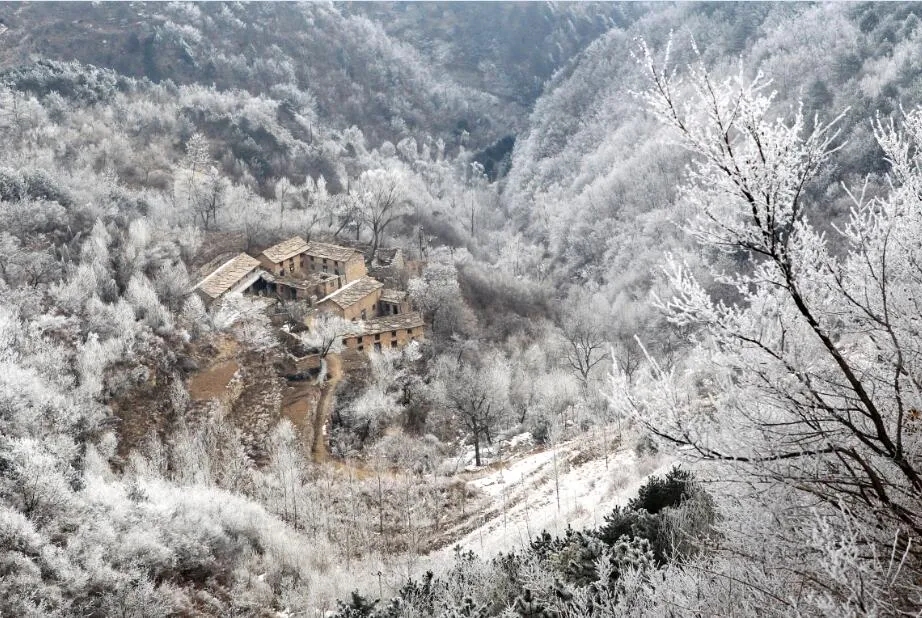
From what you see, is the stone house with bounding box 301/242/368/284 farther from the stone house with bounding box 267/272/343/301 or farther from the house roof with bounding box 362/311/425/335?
the house roof with bounding box 362/311/425/335

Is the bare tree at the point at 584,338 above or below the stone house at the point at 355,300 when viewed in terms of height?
below

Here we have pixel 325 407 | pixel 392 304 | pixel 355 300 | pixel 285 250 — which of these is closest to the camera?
pixel 325 407

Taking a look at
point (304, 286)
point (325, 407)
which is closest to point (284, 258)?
point (304, 286)

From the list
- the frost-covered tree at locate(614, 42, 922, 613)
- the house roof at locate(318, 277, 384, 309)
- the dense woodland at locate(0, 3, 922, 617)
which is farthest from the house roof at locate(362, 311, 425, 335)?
the frost-covered tree at locate(614, 42, 922, 613)

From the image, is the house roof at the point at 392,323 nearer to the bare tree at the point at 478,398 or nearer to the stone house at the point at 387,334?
the stone house at the point at 387,334

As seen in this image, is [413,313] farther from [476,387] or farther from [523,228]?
[523,228]

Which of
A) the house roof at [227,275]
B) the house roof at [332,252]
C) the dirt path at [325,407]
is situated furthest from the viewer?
the house roof at [332,252]

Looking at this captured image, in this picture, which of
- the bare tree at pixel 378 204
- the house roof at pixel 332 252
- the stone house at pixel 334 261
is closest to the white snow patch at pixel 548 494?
the stone house at pixel 334 261

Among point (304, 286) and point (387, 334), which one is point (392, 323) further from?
point (304, 286)
